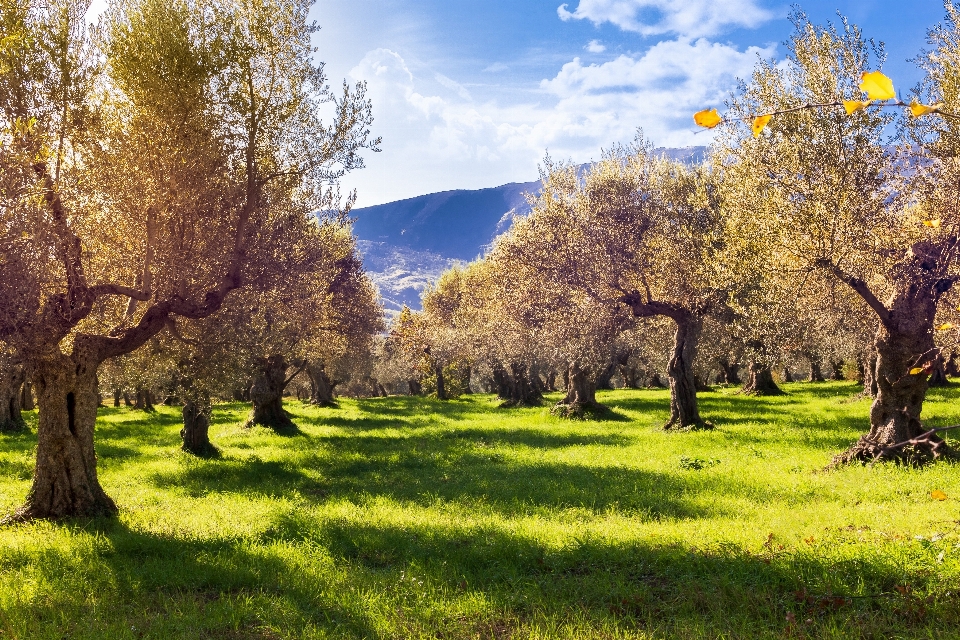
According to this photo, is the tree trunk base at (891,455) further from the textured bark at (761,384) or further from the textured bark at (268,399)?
the textured bark at (761,384)

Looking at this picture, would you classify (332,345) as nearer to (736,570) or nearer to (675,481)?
(675,481)

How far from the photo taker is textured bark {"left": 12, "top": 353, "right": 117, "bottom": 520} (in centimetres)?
1338

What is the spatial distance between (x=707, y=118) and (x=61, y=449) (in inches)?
614

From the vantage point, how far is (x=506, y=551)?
10273 millimetres

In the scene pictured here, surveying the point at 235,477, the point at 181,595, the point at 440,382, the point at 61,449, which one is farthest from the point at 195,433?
the point at 440,382

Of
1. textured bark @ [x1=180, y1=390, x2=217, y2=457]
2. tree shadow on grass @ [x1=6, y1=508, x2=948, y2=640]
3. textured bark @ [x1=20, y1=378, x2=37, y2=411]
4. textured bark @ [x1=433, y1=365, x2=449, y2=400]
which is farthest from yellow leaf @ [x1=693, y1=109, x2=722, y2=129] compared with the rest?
textured bark @ [x1=433, y1=365, x2=449, y2=400]

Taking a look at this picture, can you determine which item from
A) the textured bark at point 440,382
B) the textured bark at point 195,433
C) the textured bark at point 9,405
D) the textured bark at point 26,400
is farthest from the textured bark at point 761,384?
the textured bark at point 26,400

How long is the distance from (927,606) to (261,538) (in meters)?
10.7

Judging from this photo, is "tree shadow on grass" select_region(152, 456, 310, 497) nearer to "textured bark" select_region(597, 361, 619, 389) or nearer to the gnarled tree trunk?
the gnarled tree trunk

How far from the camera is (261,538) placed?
11.8m

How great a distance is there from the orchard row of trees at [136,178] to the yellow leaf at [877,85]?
1245 centimetres

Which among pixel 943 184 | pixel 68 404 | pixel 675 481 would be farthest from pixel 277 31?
pixel 943 184

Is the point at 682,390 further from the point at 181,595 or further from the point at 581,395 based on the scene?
the point at 181,595

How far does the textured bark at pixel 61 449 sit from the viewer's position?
13375 millimetres
